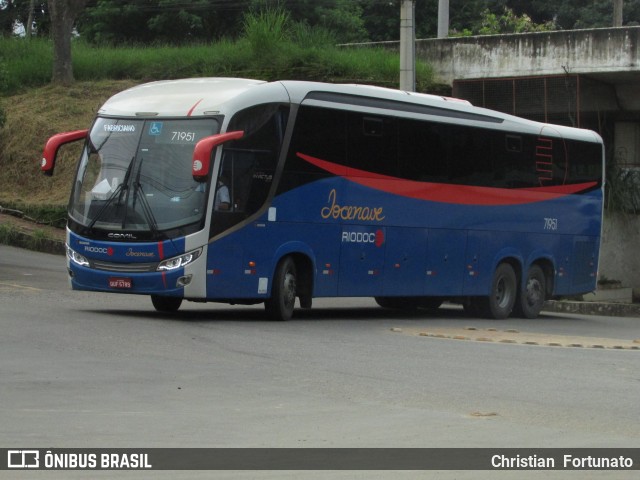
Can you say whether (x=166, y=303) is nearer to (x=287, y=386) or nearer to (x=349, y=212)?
(x=349, y=212)

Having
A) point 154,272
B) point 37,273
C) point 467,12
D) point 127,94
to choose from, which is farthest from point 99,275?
point 467,12

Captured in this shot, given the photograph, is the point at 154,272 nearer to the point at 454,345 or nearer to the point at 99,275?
the point at 99,275

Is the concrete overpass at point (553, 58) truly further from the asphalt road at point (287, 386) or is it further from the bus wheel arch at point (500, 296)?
the asphalt road at point (287, 386)

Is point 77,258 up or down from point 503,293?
up

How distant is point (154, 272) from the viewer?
1738cm

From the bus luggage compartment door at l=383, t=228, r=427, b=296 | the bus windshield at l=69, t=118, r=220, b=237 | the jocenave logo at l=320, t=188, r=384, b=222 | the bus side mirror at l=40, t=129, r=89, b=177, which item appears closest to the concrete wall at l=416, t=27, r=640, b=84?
the bus luggage compartment door at l=383, t=228, r=427, b=296

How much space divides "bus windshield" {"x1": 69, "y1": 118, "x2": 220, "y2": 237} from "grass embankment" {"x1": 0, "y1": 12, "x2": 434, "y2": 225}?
47.5 ft

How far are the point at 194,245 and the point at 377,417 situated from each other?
7.60 metres

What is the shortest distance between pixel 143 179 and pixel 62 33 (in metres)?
22.4

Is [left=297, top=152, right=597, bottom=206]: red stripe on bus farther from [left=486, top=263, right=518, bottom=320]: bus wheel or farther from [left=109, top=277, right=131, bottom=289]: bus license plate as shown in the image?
[left=109, top=277, right=131, bottom=289]: bus license plate

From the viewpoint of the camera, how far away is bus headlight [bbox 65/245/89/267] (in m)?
17.9

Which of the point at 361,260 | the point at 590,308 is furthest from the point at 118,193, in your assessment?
the point at 590,308

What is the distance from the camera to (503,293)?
24.1 m

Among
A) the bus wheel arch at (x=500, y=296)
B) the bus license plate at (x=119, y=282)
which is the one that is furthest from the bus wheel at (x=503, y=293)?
the bus license plate at (x=119, y=282)
